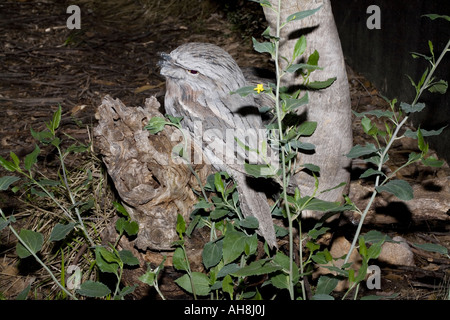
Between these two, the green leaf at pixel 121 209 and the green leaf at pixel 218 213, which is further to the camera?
the green leaf at pixel 121 209

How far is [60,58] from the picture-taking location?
16.7 feet

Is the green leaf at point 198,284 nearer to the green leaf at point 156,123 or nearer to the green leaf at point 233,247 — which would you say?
the green leaf at point 233,247

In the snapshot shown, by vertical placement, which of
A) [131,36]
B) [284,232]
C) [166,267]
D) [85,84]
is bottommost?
[166,267]

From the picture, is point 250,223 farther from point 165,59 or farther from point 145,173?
point 165,59

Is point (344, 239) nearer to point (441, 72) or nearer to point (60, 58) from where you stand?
point (441, 72)

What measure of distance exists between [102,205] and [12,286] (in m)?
0.69

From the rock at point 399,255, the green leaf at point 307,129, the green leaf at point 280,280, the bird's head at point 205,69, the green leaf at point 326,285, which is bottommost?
the rock at point 399,255

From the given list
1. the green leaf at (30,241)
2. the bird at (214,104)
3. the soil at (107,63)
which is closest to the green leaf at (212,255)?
the bird at (214,104)

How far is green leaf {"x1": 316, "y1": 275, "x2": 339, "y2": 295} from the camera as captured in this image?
5.66 ft

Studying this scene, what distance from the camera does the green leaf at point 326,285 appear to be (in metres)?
1.72

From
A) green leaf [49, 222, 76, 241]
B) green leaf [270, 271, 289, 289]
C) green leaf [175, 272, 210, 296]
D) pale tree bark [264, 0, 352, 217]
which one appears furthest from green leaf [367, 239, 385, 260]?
green leaf [49, 222, 76, 241]

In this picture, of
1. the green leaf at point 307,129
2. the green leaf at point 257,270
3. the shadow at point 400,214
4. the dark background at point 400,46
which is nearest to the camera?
the green leaf at point 257,270

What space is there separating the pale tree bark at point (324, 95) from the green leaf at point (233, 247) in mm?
721

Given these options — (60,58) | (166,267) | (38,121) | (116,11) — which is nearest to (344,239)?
(166,267)
